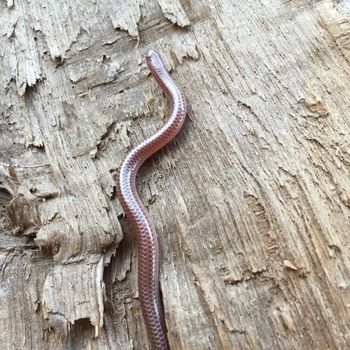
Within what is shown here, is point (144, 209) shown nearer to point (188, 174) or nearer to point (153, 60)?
point (188, 174)

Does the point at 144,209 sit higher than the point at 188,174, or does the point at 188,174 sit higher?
the point at 188,174

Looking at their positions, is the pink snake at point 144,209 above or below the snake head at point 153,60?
below

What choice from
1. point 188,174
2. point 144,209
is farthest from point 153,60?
point 144,209

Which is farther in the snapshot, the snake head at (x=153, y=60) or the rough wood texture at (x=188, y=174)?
the snake head at (x=153, y=60)

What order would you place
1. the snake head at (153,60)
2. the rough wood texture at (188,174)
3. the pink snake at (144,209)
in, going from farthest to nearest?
the snake head at (153,60) < the pink snake at (144,209) < the rough wood texture at (188,174)

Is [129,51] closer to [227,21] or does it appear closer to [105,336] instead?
[227,21]

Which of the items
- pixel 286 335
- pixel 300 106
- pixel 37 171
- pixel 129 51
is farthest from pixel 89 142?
pixel 286 335

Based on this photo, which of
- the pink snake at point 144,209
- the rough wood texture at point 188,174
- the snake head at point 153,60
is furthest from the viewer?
the snake head at point 153,60
